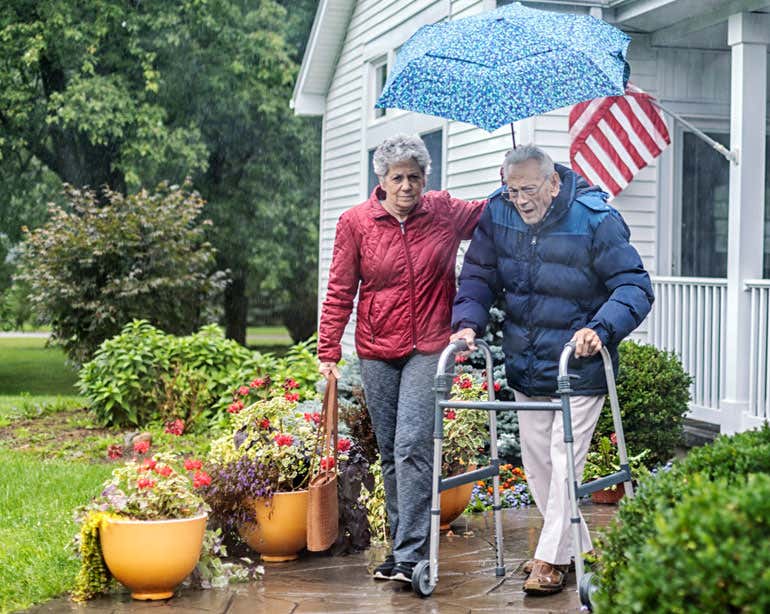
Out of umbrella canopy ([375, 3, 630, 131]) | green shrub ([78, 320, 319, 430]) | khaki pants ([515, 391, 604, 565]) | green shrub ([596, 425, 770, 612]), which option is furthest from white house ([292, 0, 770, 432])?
green shrub ([596, 425, 770, 612])

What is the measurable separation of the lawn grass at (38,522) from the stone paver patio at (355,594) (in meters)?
0.21

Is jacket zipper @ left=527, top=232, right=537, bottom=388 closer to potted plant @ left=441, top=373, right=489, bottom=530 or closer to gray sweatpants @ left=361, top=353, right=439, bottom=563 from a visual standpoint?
gray sweatpants @ left=361, top=353, right=439, bottom=563

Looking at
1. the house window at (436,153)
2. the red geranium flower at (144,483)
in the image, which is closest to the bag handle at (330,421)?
the red geranium flower at (144,483)

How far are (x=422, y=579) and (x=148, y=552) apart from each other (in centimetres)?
119

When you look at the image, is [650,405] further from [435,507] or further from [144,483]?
[144,483]

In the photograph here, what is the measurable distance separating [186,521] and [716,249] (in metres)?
6.96

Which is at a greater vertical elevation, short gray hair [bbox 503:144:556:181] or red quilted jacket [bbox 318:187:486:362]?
short gray hair [bbox 503:144:556:181]

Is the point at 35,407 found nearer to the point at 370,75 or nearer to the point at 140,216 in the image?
the point at 140,216

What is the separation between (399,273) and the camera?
16.6 feet

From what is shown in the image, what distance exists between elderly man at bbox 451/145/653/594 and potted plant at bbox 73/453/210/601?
146cm

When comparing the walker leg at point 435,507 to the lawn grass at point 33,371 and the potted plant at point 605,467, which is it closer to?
the potted plant at point 605,467

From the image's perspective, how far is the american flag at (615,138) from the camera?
9.20 m

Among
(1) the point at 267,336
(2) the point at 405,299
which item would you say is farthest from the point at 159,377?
(1) the point at 267,336

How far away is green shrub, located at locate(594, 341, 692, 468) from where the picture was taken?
303 inches
